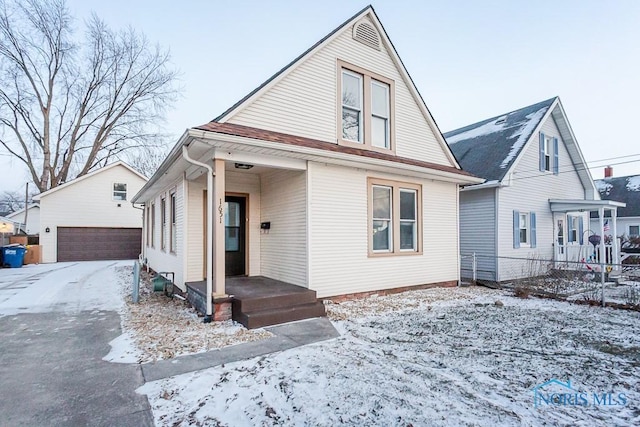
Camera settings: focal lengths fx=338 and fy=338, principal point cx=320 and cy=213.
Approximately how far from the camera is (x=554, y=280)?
8.88 m

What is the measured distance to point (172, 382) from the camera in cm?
341

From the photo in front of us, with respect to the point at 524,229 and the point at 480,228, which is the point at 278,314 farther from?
the point at 524,229

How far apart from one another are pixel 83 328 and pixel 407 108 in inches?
338

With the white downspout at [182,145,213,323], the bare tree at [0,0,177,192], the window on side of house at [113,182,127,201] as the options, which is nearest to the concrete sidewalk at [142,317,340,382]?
the white downspout at [182,145,213,323]

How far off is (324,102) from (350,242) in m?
3.19

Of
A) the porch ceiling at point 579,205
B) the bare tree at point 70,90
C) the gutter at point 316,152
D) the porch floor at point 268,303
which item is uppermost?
the bare tree at point 70,90

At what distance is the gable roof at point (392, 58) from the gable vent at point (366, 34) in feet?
0.49

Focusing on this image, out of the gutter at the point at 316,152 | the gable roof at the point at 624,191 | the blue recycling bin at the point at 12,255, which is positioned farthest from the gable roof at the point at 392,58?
the gable roof at the point at 624,191

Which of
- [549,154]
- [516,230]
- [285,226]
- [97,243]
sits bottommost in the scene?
[97,243]

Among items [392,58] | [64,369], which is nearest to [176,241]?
[64,369]

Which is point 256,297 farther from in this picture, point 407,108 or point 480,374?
point 407,108

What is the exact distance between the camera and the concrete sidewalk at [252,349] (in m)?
3.72

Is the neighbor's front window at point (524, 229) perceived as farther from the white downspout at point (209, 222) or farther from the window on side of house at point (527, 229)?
the white downspout at point (209, 222)

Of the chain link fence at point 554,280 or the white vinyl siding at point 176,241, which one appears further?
the chain link fence at point 554,280
